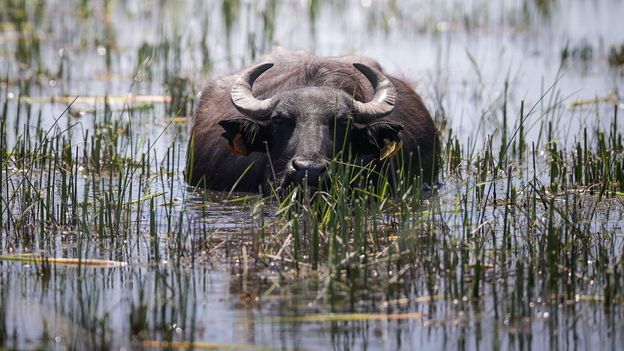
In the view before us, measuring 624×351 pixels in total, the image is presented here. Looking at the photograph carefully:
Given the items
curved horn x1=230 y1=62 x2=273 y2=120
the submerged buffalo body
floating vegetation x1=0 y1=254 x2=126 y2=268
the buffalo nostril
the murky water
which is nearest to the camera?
the murky water

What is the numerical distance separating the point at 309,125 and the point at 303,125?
0.15 ft

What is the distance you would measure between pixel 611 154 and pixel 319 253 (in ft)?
11.2

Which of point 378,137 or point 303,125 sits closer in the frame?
point 303,125

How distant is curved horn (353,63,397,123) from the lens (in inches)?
314

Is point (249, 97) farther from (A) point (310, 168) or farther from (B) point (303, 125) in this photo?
(A) point (310, 168)

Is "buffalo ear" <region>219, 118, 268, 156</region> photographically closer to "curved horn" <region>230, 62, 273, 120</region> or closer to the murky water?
"curved horn" <region>230, 62, 273, 120</region>

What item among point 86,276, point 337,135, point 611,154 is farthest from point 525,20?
point 86,276

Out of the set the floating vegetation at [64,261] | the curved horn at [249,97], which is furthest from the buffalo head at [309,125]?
the floating vegetation at [64,261]

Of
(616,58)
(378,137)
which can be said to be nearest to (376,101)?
(378,137)

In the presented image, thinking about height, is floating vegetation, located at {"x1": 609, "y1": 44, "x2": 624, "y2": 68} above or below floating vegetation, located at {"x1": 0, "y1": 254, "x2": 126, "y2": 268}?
above

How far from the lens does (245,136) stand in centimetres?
815

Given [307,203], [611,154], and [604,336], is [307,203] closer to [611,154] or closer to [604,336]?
[604,336]

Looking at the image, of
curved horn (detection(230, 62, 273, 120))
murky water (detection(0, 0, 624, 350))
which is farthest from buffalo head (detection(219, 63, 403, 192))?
murky water (detection(0, 0, 624, 350))

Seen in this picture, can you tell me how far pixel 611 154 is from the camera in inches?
351
